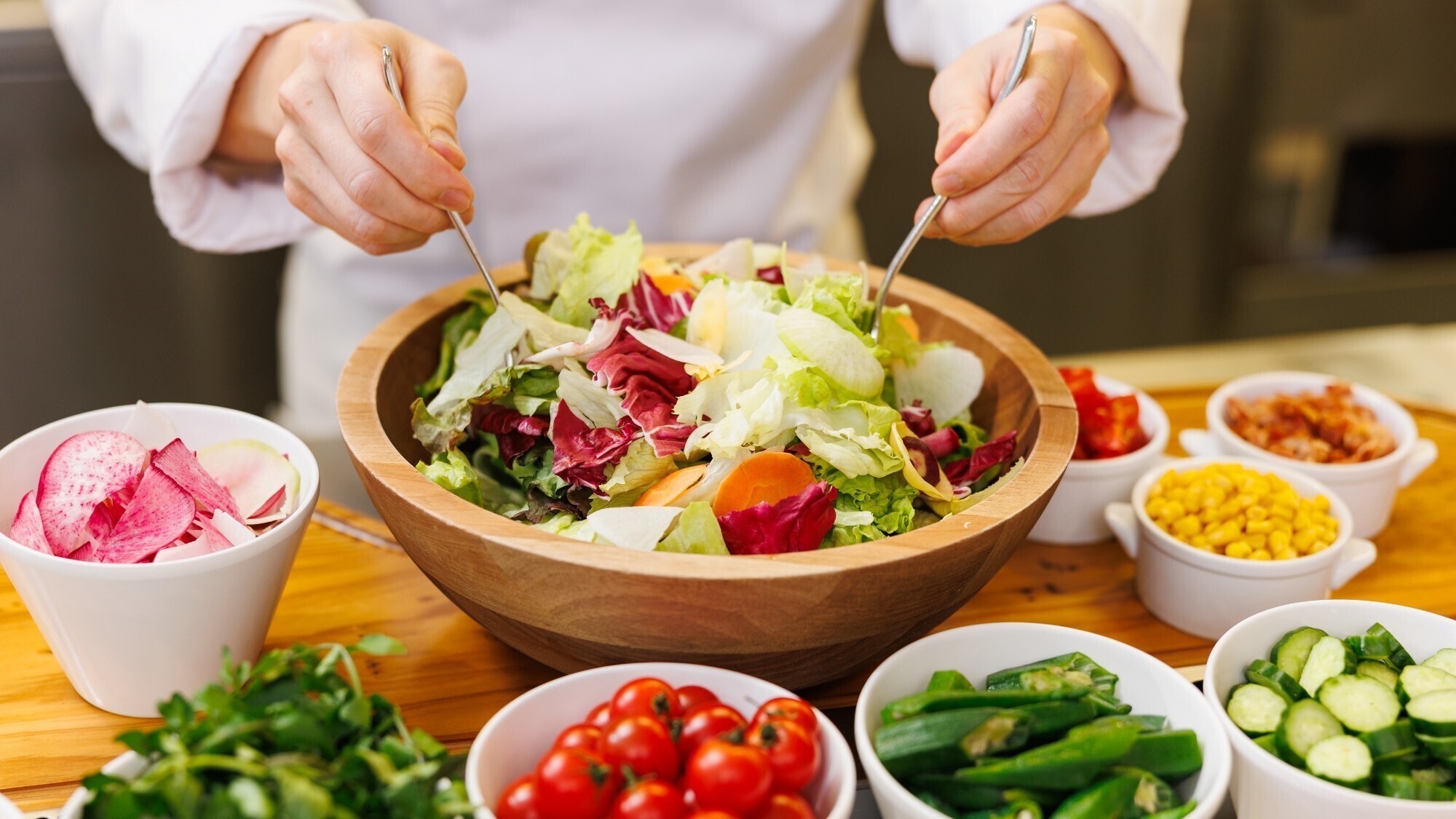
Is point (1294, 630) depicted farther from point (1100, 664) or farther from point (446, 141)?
point (446, 141)

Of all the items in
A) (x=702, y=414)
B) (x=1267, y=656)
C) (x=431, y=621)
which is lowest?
(x=431, y=621)

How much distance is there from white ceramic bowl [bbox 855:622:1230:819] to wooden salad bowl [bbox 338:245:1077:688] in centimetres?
4

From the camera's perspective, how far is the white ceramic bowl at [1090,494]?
1349 mm

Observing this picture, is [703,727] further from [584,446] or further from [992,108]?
[992,108]

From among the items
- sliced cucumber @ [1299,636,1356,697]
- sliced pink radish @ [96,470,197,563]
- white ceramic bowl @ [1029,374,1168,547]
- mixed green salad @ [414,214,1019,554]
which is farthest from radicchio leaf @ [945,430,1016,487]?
sliced pink radish @ [96,470,197,563]

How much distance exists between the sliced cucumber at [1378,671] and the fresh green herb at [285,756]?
745mm

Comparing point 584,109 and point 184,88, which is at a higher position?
point 184,88

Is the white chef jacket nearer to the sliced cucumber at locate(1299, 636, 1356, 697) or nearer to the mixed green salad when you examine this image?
the mixed green salad

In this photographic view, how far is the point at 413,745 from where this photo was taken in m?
0.81

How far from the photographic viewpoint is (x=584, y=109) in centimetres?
176

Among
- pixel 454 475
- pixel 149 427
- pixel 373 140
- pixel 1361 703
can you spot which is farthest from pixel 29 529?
pixel 1361 703

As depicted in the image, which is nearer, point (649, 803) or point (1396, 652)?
point (649, 803)

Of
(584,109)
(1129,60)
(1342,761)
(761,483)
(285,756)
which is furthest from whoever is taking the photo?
(584,109)

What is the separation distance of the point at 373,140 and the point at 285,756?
2.02 ft
